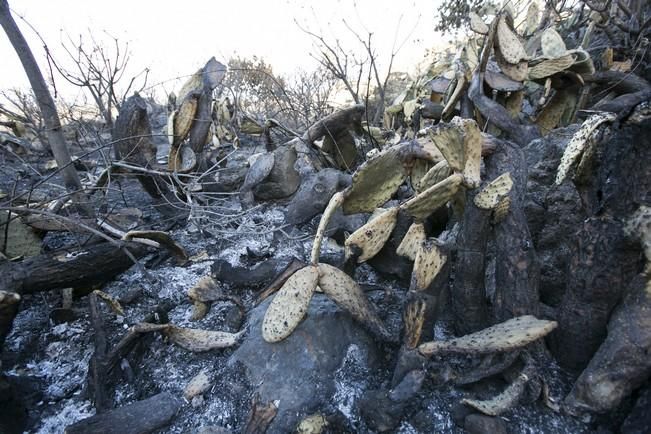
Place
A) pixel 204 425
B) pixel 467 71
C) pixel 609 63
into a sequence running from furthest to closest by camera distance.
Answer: pixel 609 63 → pixel 467 71 → pixel 204 425

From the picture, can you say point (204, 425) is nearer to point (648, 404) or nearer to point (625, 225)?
point (648, 404)

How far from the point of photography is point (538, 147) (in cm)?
198

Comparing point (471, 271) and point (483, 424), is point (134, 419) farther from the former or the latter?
point (471, 271)

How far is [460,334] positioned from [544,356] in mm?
302

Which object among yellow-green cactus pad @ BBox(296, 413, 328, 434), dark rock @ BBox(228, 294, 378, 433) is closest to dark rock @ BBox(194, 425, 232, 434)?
dark rock @ BBox(228, 294, 378, 433)

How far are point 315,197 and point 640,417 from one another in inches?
80.2

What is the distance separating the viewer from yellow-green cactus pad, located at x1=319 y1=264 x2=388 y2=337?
4.78 ft

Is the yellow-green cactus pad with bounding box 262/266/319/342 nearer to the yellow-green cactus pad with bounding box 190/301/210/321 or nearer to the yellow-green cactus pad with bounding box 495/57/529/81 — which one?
the yellow-green cactus pad with bounding box 190/301/210/321

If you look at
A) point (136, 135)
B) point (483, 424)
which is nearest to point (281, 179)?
point (136, 135)

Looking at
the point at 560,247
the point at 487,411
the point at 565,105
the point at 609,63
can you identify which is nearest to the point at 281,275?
the point at 487,411

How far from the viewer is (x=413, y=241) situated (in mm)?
1508

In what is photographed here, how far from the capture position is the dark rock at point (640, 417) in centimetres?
102

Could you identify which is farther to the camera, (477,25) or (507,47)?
(477,25)

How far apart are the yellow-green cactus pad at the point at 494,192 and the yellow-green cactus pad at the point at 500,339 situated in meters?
0.41
